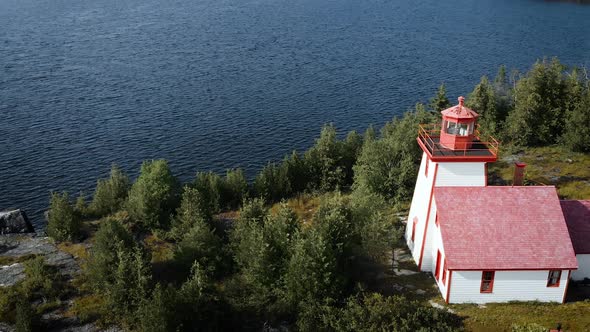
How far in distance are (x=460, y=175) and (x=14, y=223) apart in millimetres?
35757

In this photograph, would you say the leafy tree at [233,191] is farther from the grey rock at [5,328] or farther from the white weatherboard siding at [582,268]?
the white weatherboard siding at [582,268]

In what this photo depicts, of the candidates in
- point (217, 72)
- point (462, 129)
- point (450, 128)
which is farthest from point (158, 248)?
point (217, 72)

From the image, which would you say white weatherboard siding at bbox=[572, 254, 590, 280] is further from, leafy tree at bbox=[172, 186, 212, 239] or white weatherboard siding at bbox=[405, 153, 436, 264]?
leafy tree at bbox=[172, 186, 212, 239]

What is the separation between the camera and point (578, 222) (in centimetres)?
3291

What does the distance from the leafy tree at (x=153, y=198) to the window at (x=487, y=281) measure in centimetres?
2468

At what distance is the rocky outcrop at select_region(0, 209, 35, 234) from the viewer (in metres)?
46.0

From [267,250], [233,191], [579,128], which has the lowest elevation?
[233,191]

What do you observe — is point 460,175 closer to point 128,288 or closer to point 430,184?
point 430,184

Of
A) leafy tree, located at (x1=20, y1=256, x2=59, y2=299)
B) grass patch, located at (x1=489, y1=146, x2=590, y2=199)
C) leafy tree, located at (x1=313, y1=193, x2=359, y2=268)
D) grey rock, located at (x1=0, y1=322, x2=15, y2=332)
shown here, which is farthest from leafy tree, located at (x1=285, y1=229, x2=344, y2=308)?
grass patch, located at (x1=489, y1=146, x2=590, y2=199)

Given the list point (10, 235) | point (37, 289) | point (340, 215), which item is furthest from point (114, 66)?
point (340, 215)

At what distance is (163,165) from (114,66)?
168ft

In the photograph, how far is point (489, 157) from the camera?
31891 mm

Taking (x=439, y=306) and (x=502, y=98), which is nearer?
(x=439, y=306)

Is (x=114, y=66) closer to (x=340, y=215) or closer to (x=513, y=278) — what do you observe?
(x=340, y=215)
